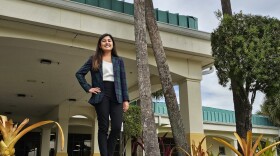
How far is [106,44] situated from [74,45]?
13.4 feet

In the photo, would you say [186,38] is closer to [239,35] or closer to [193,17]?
[193,17]

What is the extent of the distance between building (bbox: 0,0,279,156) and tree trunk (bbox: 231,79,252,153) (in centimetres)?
169


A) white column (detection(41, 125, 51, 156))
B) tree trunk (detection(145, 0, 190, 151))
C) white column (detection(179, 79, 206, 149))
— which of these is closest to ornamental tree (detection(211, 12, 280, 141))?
tree trunk (detection(145, 0, 190, 151))

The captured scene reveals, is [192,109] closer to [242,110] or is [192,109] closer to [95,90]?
[242,110]

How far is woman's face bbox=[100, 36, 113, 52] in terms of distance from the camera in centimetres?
367

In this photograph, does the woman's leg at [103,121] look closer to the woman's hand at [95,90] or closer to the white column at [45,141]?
the woman's hand at [95,90]

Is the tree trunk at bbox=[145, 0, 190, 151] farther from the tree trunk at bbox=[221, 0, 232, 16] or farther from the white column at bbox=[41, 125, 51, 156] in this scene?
the white column at bbox=[41, 125, 51, 156]

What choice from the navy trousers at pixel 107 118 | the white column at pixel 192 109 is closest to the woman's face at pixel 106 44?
the navy trousers at pixel 107 118

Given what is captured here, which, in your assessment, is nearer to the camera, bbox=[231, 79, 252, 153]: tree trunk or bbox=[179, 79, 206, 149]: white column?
bbox=[231, 79, 252, 153]: tree trunk

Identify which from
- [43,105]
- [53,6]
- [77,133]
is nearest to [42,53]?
[53,6]

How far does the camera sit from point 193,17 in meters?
9.04

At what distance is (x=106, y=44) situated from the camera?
12.0 feet

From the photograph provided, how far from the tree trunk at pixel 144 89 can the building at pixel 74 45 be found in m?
1.38

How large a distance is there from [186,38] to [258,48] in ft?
8.46
